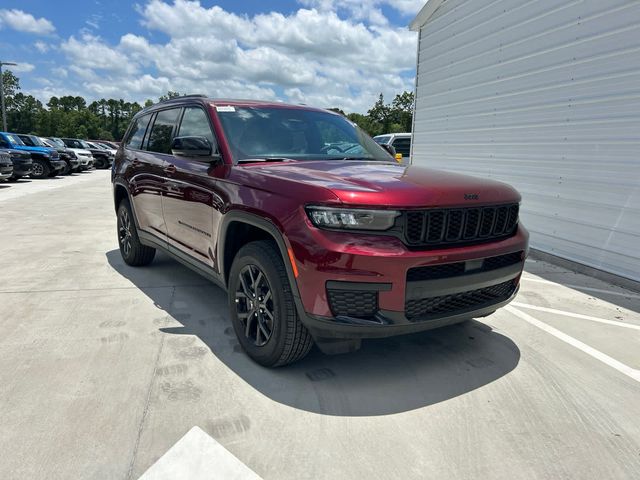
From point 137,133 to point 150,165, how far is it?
895 millimetres

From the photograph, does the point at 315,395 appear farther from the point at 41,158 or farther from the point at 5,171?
the point at 41,158

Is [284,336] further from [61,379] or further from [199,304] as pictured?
[199,304]

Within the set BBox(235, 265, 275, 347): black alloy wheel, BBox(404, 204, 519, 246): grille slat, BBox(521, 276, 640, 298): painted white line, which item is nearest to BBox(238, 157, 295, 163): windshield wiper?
BBox(235, 265, 275, 347): black alloy wheel

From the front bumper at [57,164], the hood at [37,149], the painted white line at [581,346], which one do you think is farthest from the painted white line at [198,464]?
the front bumper at [57,164]

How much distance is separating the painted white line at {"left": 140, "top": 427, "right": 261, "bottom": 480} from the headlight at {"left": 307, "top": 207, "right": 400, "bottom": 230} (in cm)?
129

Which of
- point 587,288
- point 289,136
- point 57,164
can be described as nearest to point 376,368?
point 289,136

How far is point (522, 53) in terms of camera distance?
24.1 ft

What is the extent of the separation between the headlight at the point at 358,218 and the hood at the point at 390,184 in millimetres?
51

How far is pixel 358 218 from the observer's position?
256 centimetres

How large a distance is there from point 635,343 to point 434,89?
7.87 meters

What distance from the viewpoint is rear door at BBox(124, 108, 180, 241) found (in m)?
4.55

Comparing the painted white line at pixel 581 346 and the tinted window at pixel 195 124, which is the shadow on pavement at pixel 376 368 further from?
the tinted window at pixel 195 124

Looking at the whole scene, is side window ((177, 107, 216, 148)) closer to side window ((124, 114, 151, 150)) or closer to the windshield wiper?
the windshield wiper

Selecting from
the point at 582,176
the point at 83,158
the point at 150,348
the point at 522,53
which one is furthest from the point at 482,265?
the point at 83,158
